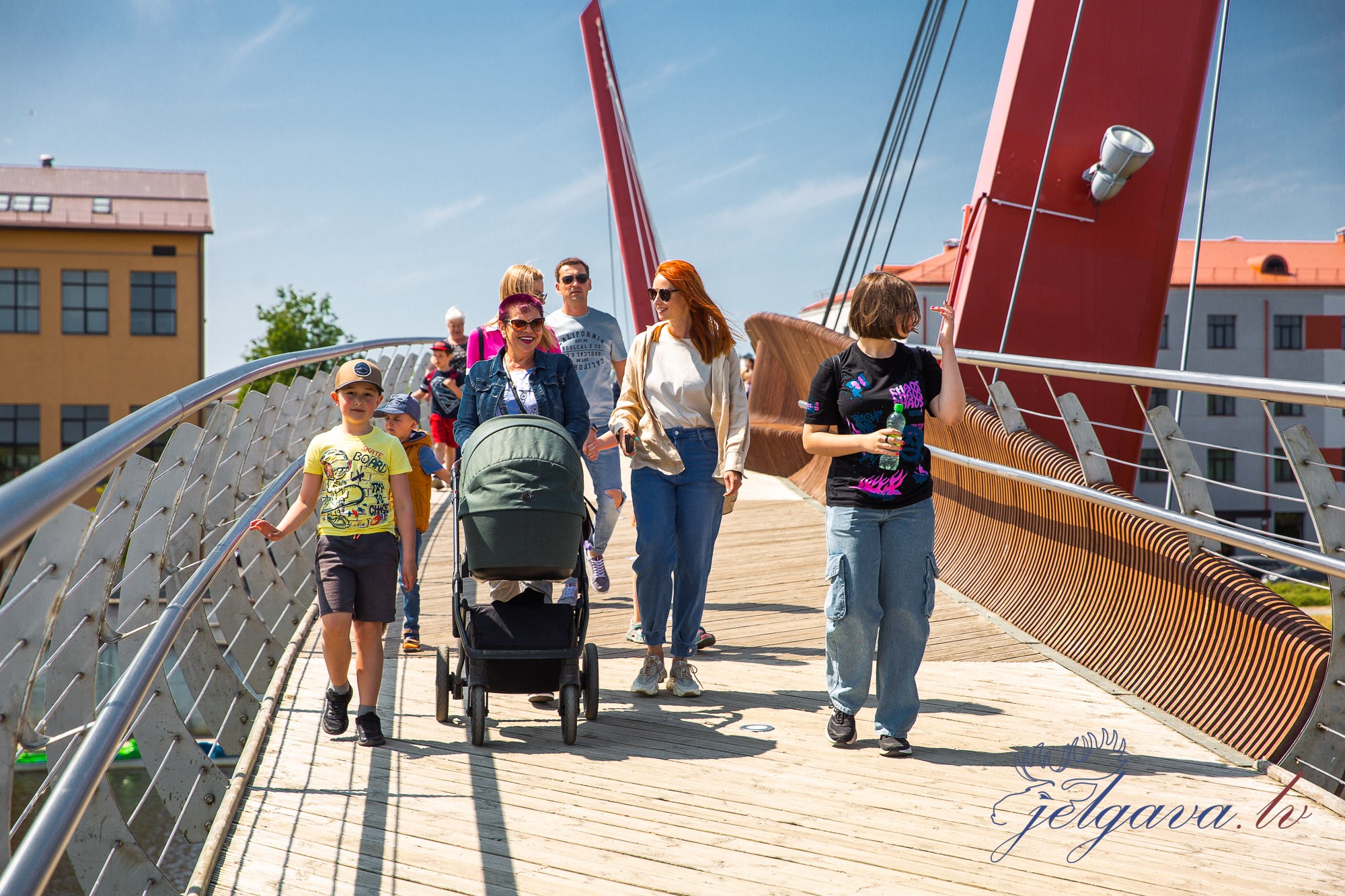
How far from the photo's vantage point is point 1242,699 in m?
4.24

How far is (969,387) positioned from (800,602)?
4000 mm

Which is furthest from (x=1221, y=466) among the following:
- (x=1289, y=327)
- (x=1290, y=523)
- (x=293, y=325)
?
(x=293, y=325)

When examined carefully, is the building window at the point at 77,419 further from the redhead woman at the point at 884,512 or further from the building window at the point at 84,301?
the redhead woman at the point at 884,512

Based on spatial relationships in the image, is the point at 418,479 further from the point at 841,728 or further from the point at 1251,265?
the point at 1251,265

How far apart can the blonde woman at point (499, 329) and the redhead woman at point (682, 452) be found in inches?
21.4

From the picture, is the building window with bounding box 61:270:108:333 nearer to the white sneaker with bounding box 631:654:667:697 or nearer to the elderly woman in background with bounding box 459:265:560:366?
the elderly woman in background with bounding box 459:265:560:366

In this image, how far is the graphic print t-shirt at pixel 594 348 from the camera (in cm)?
607

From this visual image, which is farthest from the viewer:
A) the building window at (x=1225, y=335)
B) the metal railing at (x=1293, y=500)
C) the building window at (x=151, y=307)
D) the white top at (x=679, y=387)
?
the building window at (x=1225, y=335)

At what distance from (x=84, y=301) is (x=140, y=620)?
5605 cm

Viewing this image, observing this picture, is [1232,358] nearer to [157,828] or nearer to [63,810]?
[157,828]

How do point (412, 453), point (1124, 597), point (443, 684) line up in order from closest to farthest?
1. point (443, 684)
2. point (1124, 597)
3. point (412, 453)

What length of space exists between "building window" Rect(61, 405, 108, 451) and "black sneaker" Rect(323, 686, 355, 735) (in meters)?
53.2

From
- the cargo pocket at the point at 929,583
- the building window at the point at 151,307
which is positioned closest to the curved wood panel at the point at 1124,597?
the cargo pocket at the point at 929,583

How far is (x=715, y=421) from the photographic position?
4965 millimetres
